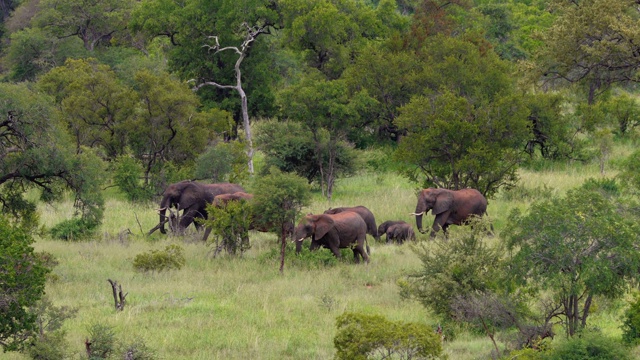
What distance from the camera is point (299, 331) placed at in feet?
55.4

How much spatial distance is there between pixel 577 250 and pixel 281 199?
352 inches

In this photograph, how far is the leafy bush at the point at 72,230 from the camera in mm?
26658

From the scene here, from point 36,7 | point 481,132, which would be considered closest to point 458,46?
point 481,132

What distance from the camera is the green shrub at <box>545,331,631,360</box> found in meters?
13.4

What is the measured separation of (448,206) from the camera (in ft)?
85.9

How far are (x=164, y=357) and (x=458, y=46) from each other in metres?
25.6

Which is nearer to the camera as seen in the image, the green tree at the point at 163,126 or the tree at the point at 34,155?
the tree at the point at 34,155

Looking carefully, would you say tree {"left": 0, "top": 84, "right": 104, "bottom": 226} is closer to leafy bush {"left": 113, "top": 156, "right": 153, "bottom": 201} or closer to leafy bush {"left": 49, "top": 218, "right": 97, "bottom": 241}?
leafy bush {"left": 49, "top": 218, "right": 97, "bottom": 241}

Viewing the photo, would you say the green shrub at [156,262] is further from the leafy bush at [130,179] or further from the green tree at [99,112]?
A: the green tree at [99,112]

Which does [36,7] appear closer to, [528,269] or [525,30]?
[525,30]

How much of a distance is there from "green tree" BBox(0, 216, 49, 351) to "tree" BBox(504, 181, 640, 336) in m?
7.38

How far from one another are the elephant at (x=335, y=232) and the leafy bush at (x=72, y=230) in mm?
6770

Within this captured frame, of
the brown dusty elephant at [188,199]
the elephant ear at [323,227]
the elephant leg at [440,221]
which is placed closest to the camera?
the elephant ear at [323,227]

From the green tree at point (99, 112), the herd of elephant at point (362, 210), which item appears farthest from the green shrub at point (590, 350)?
the green tree at point (99, 112)
